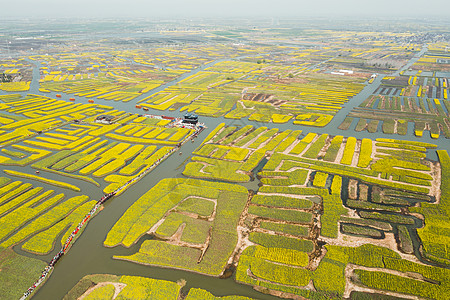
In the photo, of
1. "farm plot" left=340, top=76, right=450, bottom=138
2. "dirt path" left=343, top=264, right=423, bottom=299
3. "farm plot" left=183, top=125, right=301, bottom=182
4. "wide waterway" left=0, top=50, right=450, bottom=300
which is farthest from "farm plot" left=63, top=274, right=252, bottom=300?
"farm plot" left=340, top=76, right=450, bottom=138

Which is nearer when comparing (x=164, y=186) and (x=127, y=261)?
(x=127, y=261)

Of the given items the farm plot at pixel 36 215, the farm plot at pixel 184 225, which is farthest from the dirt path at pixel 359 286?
the farm plot at pixel 36 215

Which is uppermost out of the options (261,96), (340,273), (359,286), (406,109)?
(261,96)

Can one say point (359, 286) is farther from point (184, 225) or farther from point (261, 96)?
point (261, 96)

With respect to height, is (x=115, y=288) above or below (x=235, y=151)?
below

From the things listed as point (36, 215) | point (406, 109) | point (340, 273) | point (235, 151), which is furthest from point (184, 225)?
point (406, 109)

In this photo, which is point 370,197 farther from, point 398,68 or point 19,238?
point 398,68

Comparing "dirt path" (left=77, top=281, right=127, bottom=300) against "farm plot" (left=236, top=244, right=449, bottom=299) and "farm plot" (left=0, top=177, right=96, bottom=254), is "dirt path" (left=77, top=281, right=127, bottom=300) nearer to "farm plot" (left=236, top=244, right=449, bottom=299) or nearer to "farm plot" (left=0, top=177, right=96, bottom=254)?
"farm plot" (left=0, top=177, right=96, bottom=254)

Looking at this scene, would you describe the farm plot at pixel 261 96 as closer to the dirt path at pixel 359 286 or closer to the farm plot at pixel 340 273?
the farm plot at pixel 340 273

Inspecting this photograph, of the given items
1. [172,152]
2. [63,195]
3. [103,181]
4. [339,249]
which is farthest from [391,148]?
[63,195]
